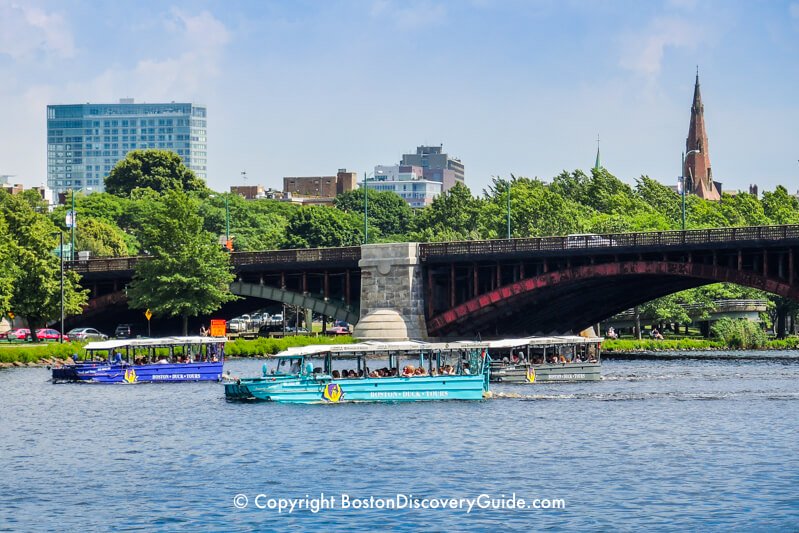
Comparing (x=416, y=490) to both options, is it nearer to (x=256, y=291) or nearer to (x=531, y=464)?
(x=531, y=464)

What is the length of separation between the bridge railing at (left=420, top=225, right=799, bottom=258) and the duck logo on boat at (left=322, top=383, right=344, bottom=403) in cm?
4132

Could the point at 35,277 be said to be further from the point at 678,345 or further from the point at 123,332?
the point at 678,345

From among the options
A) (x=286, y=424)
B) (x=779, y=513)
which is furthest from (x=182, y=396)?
(x=779, y=513)

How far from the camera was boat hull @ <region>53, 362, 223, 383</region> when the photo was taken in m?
92.7

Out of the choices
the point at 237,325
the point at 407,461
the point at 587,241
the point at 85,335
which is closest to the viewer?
the point at 407,461

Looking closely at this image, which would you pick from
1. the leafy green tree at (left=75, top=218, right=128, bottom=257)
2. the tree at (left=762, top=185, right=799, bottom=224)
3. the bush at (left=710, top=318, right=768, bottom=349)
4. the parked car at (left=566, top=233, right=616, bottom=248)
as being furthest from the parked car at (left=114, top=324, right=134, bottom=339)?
the tree at (left=762, top=185, right=799, bottom=224)

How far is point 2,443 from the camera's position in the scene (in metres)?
63.0

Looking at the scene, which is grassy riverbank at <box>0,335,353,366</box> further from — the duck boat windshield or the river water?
the river water

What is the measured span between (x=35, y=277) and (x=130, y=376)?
33014mm

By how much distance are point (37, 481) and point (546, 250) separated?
2648 inches

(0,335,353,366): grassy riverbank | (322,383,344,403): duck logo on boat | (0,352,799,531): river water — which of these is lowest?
(0,352,799,531): river water

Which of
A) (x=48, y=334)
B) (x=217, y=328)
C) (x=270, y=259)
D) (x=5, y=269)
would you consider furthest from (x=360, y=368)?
(x=48, y=334)

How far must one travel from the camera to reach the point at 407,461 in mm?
56125

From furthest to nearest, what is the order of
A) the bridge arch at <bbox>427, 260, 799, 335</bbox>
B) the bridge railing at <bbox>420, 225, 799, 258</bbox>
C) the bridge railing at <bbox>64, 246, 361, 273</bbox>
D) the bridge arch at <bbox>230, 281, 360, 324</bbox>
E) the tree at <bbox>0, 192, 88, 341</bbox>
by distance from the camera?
1. the bridge arch at <bbox>230, 281, 360, 324</bbox>
2. the bridge railing at <bbox>64, 246, 361, 273</bbox>
3. the tree at <bbox>0, 192, 88, 341</bbox>
4. the bridge arch at <bbox>427, 260, 799, 335</bbox>
5. the bridge railing at <bbox>420, 225, 799, 258</bbox>
